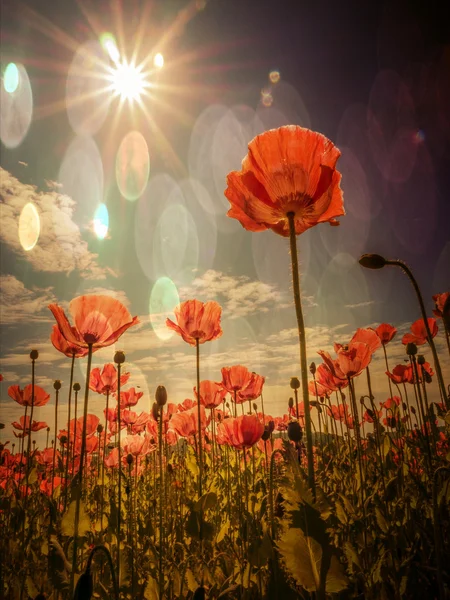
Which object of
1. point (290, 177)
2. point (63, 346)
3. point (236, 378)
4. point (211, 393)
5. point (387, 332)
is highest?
point (387, 332)

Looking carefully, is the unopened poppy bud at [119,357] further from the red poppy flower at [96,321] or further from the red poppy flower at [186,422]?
the red poppy flower at [186,422]

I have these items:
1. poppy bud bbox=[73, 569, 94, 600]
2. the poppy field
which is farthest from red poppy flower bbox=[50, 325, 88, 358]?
poppy bud bbox=[73, 569, 94, 600]

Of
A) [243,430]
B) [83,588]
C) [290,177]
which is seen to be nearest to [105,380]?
[243,430]

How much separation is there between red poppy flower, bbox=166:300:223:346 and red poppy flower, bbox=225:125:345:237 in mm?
2074

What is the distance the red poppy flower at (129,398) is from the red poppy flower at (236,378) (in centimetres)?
193

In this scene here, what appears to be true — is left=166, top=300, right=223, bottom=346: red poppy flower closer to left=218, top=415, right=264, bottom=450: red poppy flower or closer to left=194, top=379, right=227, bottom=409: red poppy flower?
left=218, top=415, right=264, bottom=450: red poppy flower

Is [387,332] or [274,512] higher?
[387,332]

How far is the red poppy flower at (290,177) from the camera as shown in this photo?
1.70 metres

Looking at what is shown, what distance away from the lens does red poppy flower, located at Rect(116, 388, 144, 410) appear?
616 centimetres

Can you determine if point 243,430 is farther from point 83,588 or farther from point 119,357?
point 83,588

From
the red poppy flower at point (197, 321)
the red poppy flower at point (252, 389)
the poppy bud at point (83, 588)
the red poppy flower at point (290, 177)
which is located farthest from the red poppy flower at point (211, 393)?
the poppy bud at point (83, 588)

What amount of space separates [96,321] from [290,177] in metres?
1.53

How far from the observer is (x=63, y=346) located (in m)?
3.17

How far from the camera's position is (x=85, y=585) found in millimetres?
1374
